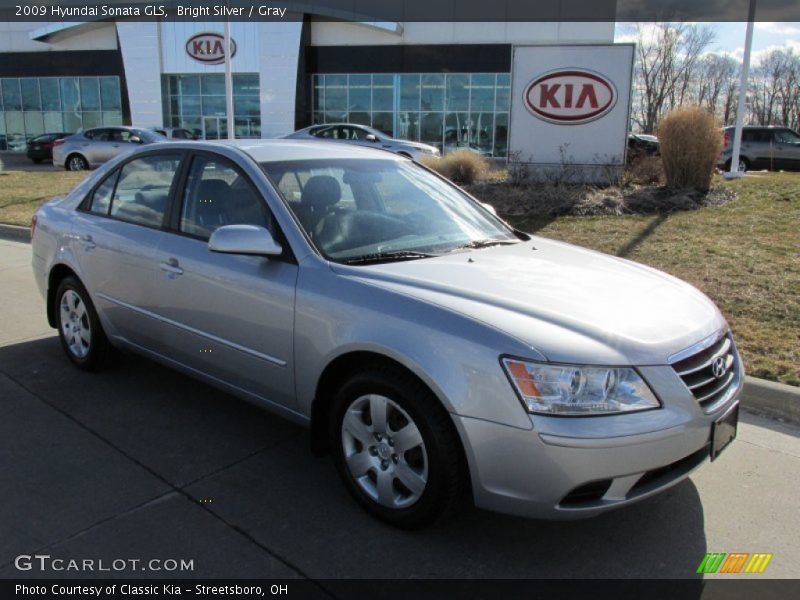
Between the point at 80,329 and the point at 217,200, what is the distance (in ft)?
5.89

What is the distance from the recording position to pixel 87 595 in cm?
262

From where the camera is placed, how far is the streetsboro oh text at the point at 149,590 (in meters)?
2.63

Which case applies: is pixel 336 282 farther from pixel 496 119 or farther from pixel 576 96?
pixel 496 119

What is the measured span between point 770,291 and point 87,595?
626 centimetres

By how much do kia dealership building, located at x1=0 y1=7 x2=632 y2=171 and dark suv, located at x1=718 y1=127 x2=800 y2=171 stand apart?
1186 centimetres

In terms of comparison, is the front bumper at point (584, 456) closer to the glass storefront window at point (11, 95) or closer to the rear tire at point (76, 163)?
the rear tire at point (76, 163)

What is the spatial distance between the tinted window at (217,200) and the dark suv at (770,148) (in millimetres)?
23217

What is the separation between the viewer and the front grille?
2774 mm

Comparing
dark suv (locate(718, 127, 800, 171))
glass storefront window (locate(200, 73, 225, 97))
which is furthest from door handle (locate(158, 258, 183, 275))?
glass storefront window (locate(200, 73, 225, 97))

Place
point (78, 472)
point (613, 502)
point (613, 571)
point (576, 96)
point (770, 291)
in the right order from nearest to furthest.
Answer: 1. point (613, 502)
2. point (613, 571)
3. point (78, 472)
4. point (770, 291)
5. point (576, 96)

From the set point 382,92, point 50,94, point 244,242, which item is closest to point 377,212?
point 244,242

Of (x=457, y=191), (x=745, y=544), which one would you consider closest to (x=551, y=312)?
(x=745, y=544)

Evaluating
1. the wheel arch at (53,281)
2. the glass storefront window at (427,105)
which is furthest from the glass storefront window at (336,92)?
the wheel arch at (53,281)

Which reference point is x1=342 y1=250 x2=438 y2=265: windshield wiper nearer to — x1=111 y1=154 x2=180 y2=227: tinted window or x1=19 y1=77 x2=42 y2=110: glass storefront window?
x1=111 y1=154 x2=180 y2=227: tinted window
